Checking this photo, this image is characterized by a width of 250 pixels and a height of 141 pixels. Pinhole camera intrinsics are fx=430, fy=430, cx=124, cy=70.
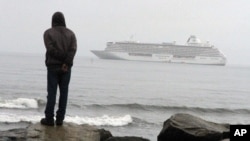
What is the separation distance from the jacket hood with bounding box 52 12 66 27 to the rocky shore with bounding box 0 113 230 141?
1.55 meters

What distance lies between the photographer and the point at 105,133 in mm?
8273

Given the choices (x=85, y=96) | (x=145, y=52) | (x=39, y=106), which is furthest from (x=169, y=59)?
(x=39, y=106)

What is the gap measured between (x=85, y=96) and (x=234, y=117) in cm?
1010

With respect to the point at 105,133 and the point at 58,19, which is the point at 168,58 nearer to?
the point at 105,133

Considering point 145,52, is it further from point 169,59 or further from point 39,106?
point 39,106

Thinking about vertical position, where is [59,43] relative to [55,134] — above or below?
above

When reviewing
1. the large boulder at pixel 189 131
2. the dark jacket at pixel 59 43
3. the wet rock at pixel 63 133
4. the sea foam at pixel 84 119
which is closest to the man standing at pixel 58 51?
the dark jacket at pixel 59 43

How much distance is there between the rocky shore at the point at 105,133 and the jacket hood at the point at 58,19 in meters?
1.55

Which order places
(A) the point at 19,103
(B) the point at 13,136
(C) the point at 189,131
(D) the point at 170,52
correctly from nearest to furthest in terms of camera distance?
(B) the point at 13,136 → (C) the point at 189,131 → (A) the point at 19,103 → (D) the point at 170,52

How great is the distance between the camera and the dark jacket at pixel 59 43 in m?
6.23

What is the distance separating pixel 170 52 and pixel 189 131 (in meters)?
102

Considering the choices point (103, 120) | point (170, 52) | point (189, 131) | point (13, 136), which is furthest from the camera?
point (170, 52)

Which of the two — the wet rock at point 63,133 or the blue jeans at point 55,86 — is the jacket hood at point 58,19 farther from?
the wet rock at point 63,133

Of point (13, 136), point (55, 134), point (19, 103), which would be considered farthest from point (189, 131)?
point (19, 103)
